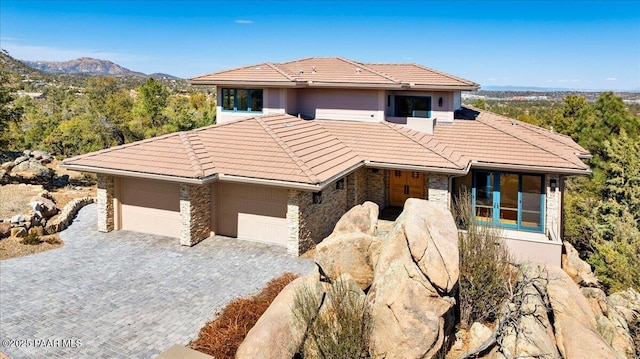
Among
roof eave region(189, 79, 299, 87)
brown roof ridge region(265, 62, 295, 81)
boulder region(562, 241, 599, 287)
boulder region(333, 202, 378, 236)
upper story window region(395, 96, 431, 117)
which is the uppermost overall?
brown roof ridge region(265, 62, 295, 81)

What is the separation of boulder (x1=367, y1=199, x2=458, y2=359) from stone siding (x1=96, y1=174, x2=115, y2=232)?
1341 cm

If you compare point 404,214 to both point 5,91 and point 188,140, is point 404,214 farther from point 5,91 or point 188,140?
point 5,91

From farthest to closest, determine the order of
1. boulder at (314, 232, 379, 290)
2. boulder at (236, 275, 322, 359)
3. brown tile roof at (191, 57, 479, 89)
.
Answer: brown tile roof at (191, 57, 479, 89)
boulder at (314, 232, 379, 290)
boulder at (236, 275, 322, 359)

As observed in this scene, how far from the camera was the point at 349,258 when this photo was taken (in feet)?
32.6

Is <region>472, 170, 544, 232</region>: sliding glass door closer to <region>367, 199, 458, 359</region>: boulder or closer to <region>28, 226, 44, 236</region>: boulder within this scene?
<region>367, 199, 458, 359</region>: boulder

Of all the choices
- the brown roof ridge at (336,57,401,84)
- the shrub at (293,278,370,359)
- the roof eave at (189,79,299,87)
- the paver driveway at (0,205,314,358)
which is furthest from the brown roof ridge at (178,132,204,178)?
the brown roof ridge at (336,57,401,84)

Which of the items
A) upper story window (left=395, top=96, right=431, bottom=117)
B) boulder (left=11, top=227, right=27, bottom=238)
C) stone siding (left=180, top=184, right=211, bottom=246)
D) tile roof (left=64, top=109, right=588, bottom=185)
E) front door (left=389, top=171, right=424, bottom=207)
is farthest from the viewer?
upper story window (left=395, top=96, right=431, bottom=117)

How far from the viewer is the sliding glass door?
60.0 feet

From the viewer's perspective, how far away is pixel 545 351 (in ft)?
25.4

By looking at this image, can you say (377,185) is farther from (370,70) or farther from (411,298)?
(411,298)

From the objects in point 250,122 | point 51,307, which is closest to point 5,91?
point 250,122

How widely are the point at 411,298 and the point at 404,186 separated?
14992mm

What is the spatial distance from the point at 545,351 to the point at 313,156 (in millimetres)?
11546

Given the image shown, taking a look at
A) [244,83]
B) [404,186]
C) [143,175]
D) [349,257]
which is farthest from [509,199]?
[143,175]
